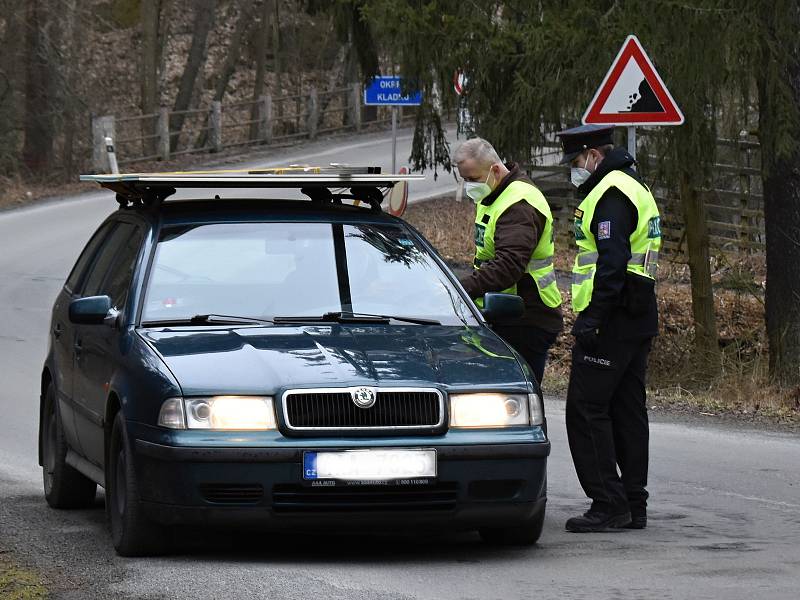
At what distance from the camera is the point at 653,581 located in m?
6.25

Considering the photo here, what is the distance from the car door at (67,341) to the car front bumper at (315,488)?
5.44 feet

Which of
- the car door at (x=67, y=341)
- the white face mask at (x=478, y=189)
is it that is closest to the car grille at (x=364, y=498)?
the car door at (x=67, y=341)

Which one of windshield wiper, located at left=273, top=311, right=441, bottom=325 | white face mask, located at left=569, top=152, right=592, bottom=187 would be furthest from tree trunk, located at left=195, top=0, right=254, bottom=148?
windshield wiper, located at left=273, top=311, right=441, bottom=325

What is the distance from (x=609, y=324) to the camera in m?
7.79

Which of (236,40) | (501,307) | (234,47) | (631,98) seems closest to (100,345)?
(501,307)

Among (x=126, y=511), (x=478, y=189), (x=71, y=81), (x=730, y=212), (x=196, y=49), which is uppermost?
(x=196, y=49)

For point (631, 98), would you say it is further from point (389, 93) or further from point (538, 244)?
point (389, 93)

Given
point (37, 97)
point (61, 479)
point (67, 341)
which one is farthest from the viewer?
point (37, 97)

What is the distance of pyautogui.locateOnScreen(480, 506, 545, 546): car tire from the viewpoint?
697 cm

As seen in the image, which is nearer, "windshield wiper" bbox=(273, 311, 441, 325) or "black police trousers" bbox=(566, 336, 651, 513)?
"windshield wiper" bbox=(273, 311, 441, 325)

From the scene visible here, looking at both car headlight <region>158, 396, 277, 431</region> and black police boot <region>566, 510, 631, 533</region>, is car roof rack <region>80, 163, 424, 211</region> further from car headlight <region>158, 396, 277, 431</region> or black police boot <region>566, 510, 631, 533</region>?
black police boot <region>566, 510, 631, 533</region>

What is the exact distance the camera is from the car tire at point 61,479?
8.27m

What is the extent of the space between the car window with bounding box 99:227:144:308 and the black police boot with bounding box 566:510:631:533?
7.51 ft

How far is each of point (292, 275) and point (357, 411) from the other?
130 centimetres
